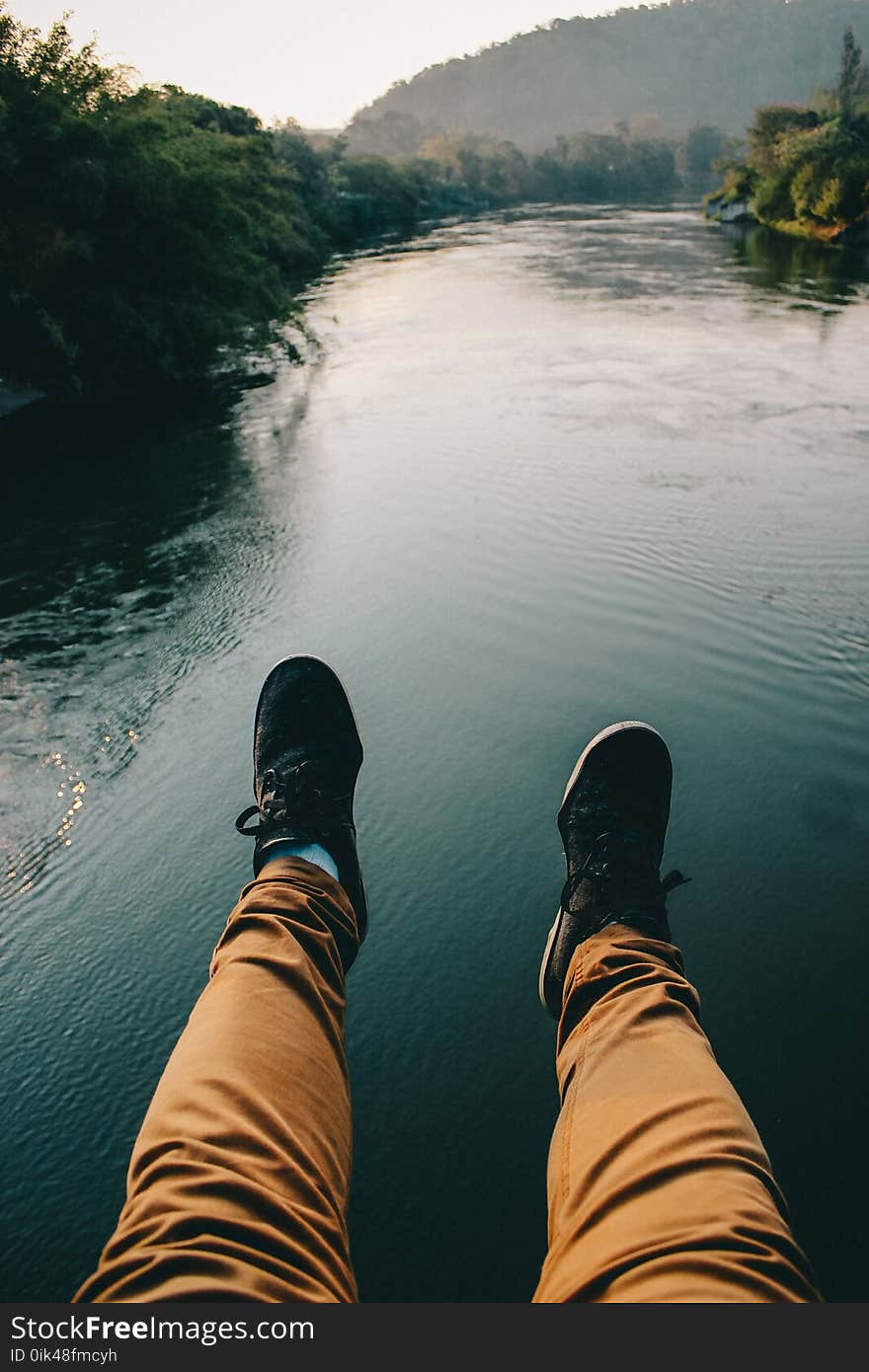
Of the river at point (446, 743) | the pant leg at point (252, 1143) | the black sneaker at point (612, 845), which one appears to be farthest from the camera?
the black sneaker at point (612, 845)

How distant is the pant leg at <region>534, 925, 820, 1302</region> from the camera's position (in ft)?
3.05

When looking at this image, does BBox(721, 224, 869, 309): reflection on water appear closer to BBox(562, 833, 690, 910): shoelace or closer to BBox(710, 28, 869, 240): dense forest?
BBox(710, 28, 869, 240): dense forest

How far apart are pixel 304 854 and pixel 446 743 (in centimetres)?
104

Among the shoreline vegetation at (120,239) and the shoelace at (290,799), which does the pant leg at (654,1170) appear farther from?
the shoreline vegetation at (120,239)

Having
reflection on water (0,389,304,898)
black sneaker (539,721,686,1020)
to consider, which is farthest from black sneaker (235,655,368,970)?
reflection on water (0,389,304,898)

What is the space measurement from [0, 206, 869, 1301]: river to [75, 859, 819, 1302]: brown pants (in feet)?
1.20

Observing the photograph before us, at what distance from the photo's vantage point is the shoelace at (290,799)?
6.35ft

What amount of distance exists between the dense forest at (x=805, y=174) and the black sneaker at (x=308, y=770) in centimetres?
2119

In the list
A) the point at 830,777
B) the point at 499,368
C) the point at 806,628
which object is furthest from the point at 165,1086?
the point at 499,368

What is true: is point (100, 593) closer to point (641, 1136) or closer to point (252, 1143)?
point (252, 1143)

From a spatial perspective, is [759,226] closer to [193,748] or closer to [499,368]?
[499,368]

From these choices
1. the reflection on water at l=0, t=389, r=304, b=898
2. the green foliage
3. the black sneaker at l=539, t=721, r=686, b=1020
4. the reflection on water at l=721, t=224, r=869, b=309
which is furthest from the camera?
the reflection on water at l=721, t=224, r=869, b=309

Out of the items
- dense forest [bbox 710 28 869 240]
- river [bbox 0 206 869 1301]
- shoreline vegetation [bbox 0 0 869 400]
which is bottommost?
river [bbox 0 206 869 1301]

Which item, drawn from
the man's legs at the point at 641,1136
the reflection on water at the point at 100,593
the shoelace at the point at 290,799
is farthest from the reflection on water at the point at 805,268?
the man's legs at the point at 641,1136
